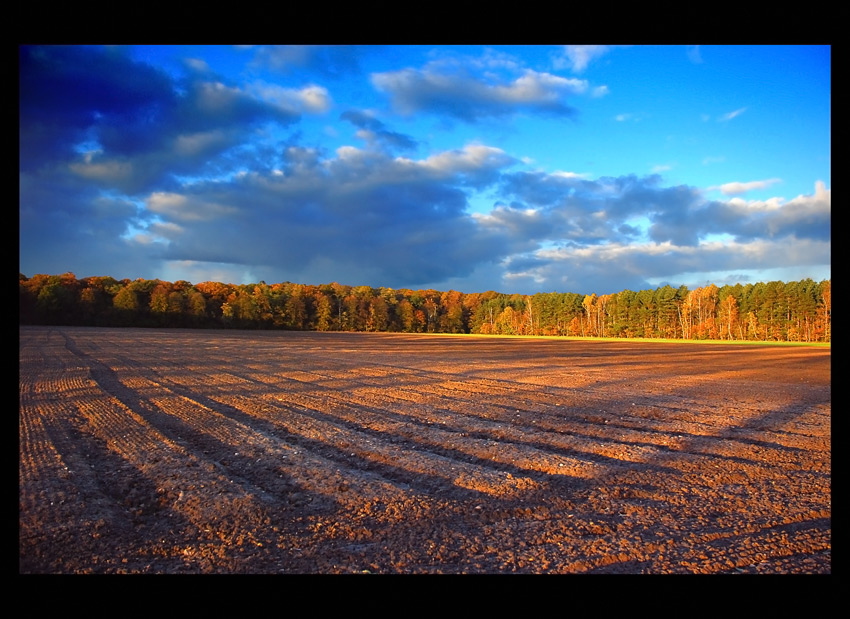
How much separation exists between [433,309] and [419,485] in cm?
11826

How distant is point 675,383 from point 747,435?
9429mm

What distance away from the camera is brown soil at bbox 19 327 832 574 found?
4.00m

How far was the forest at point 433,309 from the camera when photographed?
276 ft

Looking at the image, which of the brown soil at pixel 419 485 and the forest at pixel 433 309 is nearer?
the brown soil at pixel 419 485

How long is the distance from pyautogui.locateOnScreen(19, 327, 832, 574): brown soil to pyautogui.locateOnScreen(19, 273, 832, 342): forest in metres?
80.3

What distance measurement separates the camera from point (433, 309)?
12406cm

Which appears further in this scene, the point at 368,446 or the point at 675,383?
the point at 675,383

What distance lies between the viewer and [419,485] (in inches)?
230

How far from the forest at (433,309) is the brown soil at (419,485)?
80.3 meters

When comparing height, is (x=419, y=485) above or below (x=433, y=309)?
below

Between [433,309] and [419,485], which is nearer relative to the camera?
[419,485]
